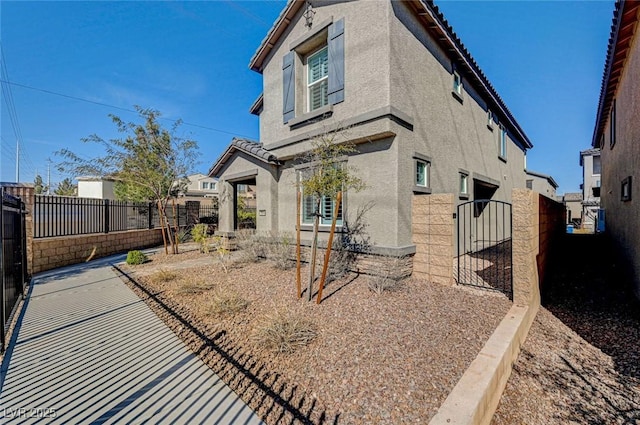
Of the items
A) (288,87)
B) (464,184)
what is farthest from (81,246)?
(464,184)

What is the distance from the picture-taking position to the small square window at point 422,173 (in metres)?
7.57

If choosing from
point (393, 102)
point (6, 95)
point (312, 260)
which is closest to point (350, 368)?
point (312, 260)

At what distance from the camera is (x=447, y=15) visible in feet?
28.3

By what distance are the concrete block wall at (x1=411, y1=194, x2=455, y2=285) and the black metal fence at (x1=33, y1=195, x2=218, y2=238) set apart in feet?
33.8

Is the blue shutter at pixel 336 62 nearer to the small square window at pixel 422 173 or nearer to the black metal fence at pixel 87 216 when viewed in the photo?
the small square window at pixel 422 173

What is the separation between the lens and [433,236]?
6574 mm

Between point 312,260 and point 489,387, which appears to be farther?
point 312,260

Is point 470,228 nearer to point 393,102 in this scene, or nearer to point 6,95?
point 393,102

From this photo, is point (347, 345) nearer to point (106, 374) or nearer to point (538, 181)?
point (106, 374)

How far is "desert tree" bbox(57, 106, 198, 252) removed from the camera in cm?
1098

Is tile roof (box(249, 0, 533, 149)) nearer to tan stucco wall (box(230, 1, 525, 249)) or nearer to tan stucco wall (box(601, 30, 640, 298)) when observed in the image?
tan stucco wall (box(230, 1, 525, 249))

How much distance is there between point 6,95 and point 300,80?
87.8 feet

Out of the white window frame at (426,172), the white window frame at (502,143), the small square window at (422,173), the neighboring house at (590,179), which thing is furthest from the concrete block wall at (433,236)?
the neighboring house at (590,179)

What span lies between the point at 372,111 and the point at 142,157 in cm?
957
